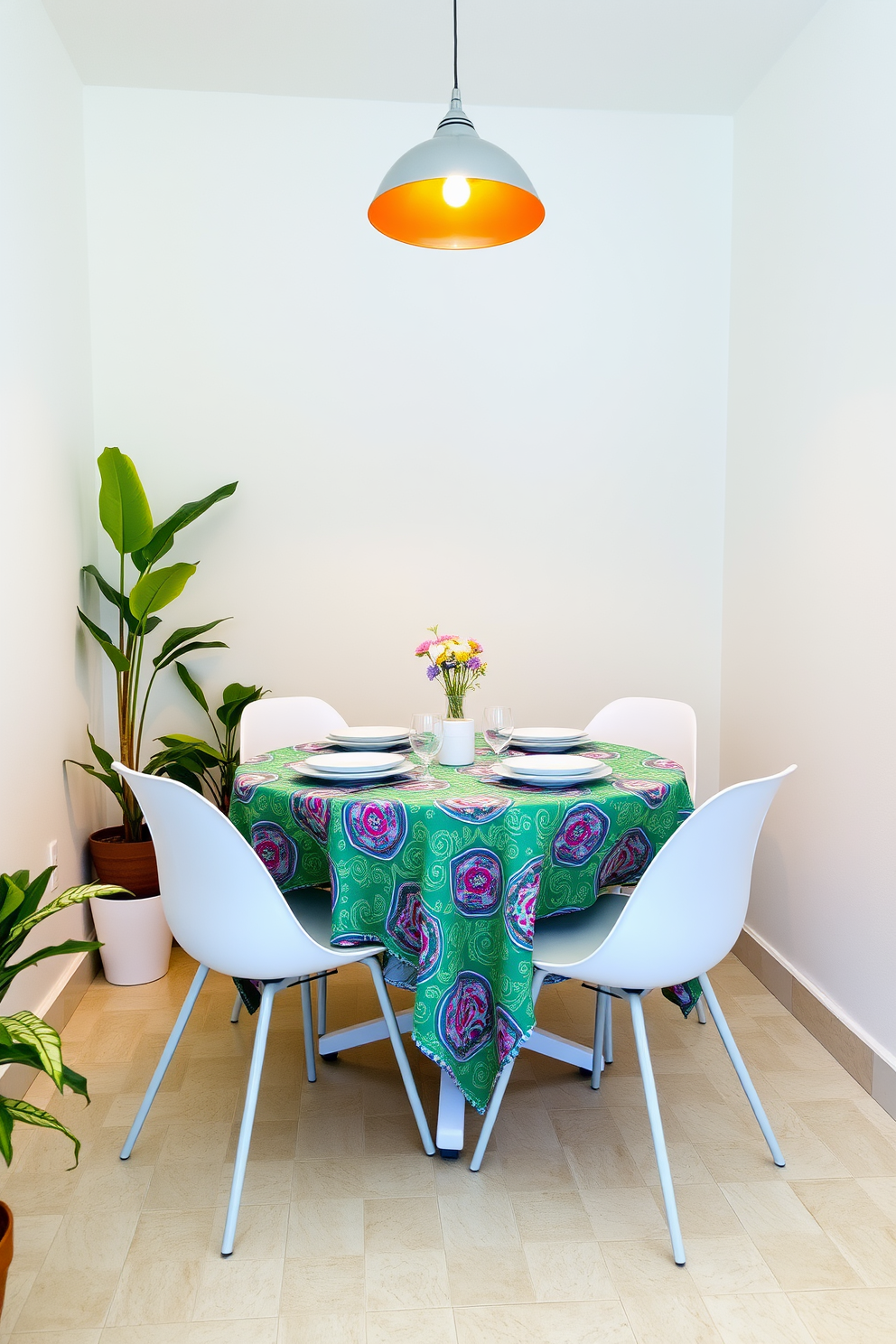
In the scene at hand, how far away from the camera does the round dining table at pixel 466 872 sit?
193cm

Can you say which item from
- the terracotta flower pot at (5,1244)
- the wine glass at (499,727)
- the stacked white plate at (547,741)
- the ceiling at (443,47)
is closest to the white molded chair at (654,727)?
the stacked white plate at (547,741)

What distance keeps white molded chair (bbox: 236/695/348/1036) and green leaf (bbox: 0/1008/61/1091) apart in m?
1.42

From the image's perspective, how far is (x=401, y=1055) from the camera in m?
2.07

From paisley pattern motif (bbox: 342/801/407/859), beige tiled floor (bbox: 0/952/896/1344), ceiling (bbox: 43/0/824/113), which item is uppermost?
ceiling (bbox: 43/0/824/113)

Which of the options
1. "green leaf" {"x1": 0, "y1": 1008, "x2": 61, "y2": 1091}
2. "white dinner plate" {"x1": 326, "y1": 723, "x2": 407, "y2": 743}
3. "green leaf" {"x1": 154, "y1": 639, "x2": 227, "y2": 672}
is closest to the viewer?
"green leaf" {"x1": 0, "y1": 1008, "x2": 61, "y2": 1091}

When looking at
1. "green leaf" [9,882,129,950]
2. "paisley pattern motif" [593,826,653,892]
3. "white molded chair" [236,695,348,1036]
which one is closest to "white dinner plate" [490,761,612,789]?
"paisley pattern motif" [593,826,653,892]

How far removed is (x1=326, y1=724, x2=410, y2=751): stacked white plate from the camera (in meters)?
2.50

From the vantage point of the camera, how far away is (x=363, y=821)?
1.98 metres

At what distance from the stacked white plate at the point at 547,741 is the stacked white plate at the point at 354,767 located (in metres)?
0.36

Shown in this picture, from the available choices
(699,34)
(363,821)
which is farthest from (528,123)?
(363,821)

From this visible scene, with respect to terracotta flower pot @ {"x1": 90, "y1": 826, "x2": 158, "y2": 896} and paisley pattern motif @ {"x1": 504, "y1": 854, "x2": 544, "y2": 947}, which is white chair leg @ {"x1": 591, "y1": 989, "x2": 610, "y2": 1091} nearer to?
paisley pattern motif @ {"x1": 504, "y1": 854, "x2": 544, "y2": 947}

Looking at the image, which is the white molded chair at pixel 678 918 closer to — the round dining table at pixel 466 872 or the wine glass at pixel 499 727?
the round dining table at pixel 466 872

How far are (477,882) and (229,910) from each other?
0.49 metres

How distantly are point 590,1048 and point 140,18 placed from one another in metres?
3.20
